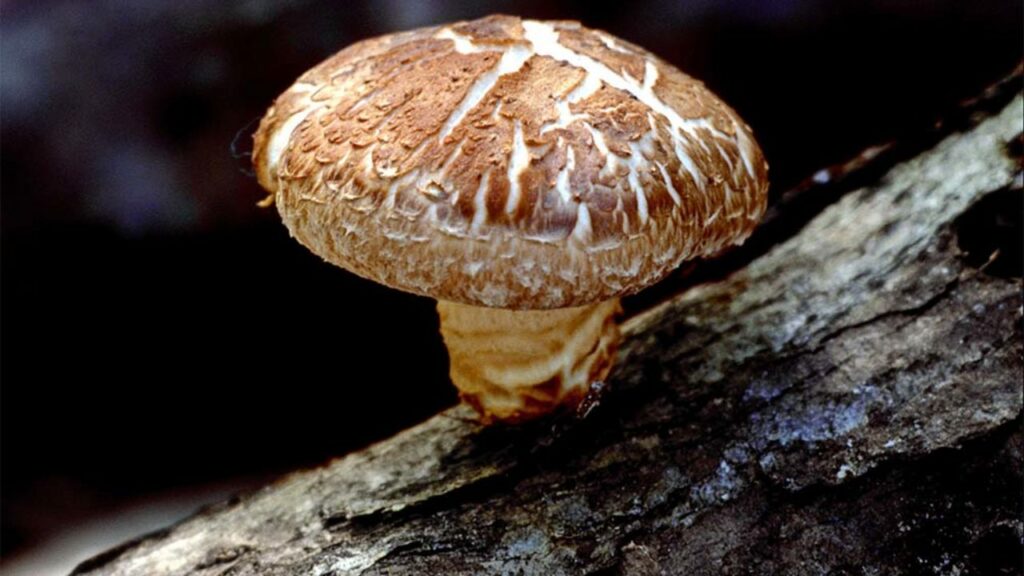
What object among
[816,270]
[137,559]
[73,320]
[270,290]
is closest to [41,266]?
[73,320]

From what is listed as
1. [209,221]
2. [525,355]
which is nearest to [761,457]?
[525,355]

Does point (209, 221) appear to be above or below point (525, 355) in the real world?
above

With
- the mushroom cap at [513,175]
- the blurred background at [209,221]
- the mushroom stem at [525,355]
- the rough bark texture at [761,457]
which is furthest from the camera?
the blurred background at [209,221]

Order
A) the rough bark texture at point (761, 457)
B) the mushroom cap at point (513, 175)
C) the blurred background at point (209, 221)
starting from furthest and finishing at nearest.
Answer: the blurred background at point (209, 221)
the rough bark texture at point (761, 457)
the mushroom cap at point (513, 175)

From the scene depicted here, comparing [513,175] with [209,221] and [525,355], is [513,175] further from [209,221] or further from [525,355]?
[209,221]

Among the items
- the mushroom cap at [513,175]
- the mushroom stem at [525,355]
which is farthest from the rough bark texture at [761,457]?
the mushroom cap at [513,175]

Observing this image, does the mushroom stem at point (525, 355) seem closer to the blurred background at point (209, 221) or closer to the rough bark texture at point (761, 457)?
the rough bark texture at point (761, 457)
